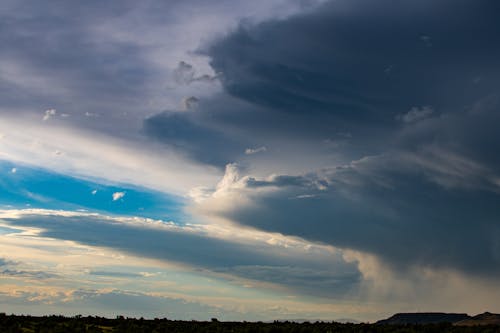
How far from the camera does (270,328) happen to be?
185ft

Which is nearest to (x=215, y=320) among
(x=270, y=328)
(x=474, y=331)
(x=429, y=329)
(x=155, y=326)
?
(x=155, y=326)

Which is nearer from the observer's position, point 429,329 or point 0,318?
point 429,329

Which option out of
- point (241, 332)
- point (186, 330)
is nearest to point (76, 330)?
point (186, 330)

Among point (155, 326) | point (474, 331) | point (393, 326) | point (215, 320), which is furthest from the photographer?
point (215, 320)

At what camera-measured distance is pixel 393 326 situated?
5703 centimetres

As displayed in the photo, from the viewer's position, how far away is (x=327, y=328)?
188 ft

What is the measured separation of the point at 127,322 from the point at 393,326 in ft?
109

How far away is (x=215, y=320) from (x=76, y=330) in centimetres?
2570

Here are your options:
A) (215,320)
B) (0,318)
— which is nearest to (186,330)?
(215,320)

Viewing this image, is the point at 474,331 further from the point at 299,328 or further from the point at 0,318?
the point at 0,318

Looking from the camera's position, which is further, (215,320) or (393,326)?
(215,320)

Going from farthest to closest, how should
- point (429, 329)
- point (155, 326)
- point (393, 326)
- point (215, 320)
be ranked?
1. point (215, 320)
2. point (155, 326)
3. point (393, 326)
4. point (429, 329)

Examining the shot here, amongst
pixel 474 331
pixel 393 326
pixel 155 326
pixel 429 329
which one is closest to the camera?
pixel 474 331

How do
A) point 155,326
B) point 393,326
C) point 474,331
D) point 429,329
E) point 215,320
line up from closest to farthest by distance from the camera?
point 474,331, point 429,329, point 393,326, point 155,326, point 215,320
